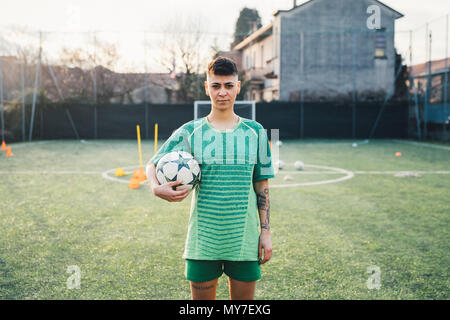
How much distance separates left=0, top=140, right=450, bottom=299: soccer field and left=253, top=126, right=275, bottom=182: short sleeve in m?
1.50

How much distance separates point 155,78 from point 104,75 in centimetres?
295

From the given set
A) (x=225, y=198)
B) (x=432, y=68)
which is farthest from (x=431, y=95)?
(x=225, y=198)

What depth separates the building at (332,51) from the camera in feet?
84.0

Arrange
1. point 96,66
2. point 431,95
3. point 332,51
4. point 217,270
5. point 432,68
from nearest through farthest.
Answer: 1. point 217,270
2. point 432,68
3. point 431,95
4. point 96,66
5. point 332,51

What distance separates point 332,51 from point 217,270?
2530cm

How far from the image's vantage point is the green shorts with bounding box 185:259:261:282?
92.0 inches

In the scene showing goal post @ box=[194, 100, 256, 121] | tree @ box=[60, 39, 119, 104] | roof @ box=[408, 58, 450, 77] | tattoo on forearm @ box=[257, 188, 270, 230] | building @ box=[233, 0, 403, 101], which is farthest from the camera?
building @ box=[233, 0, 403, 101]

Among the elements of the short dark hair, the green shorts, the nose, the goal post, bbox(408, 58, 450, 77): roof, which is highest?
bbox(408, 58, 450, 77): roof

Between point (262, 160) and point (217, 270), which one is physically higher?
point (262, 160)

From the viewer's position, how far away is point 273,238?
5.23m

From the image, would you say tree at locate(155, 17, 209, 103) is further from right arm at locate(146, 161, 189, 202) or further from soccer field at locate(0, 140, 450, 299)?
right arm at locate(146, 161, 189, 202)

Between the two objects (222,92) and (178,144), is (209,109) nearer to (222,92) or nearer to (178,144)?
(178,144)

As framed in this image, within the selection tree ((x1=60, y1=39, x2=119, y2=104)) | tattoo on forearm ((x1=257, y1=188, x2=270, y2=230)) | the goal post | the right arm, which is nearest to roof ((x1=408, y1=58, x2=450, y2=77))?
the goal post

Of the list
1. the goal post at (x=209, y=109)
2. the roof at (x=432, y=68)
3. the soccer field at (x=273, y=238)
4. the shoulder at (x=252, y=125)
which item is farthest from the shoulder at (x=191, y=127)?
the roof at (x=432, y=68)
